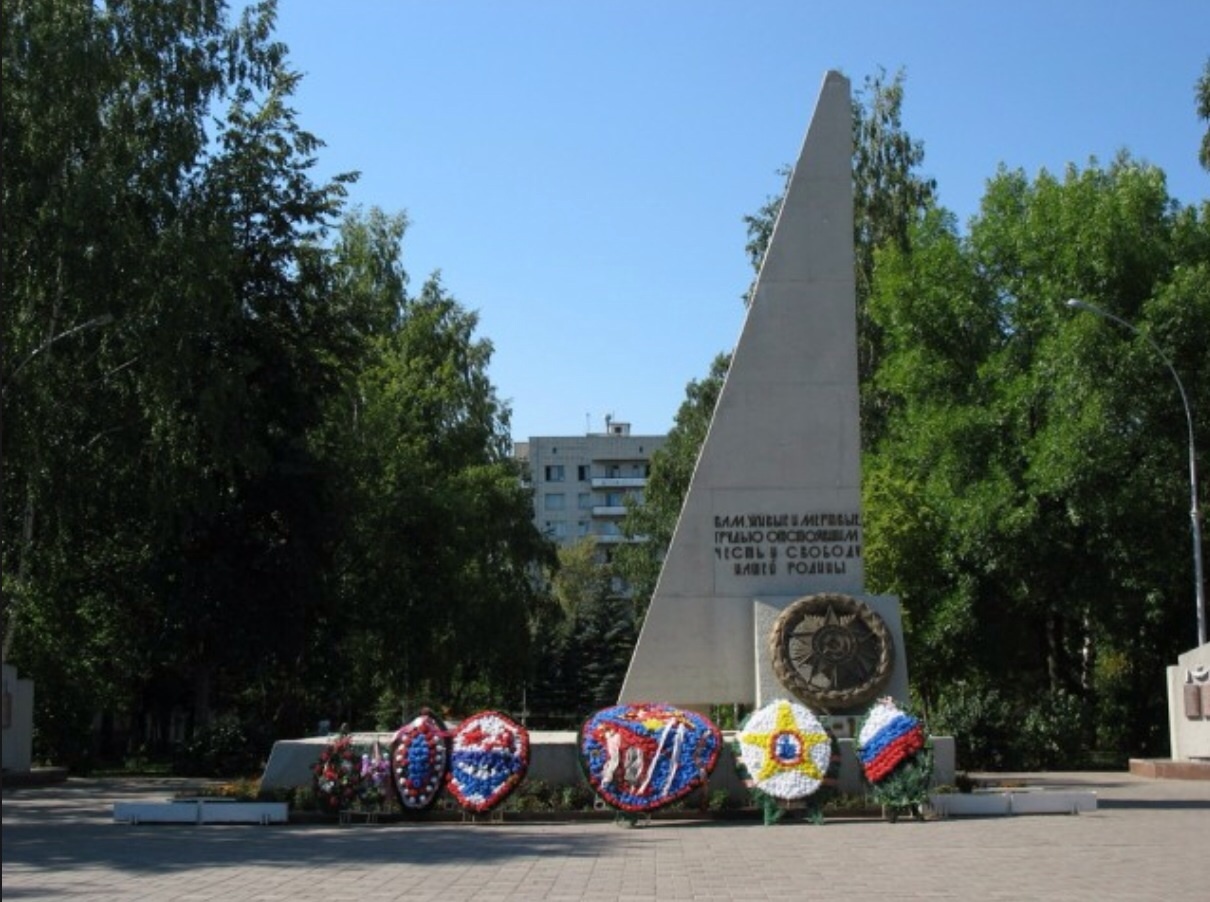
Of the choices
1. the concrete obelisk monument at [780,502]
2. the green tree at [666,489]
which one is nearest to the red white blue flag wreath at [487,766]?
the concrete obelisk monument at [780,502]

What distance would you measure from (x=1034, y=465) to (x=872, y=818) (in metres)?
16.3

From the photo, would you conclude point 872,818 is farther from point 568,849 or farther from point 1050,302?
point 1050,302

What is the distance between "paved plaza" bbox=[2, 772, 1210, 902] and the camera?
9891 mm

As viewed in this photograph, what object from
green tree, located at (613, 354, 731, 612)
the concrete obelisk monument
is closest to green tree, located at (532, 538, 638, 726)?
green tree, located at (613, 354, 731, 612)

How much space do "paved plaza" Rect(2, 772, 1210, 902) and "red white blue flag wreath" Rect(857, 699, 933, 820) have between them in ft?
1.46

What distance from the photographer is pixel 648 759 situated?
631 inches

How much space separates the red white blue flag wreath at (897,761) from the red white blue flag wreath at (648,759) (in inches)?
65.0

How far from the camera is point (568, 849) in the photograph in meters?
13.5

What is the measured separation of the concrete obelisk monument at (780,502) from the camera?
18328 mm

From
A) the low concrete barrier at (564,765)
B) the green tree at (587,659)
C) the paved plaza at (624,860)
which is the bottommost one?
the paved plaza at (624,860)

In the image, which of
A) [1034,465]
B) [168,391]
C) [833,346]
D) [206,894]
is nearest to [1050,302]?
[1034,465]

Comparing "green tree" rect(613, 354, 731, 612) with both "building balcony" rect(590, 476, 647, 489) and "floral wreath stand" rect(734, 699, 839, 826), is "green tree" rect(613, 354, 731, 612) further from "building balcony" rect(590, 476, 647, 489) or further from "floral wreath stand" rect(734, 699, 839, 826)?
"building balcony" rect(590, 476, 647, 489)

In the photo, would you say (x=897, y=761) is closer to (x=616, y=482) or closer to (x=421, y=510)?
(x=421, y=510)

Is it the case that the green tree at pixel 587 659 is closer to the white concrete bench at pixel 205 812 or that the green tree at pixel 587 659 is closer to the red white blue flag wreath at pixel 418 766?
the red white blue flag wreath at pixel 418 766
